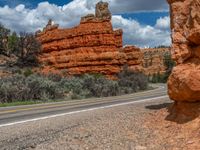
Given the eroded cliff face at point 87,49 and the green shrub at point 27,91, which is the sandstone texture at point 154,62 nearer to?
the eroded cliff face at point 87,49

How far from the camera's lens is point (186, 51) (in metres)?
8.84

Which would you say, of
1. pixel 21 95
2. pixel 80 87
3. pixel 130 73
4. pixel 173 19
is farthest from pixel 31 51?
pixel 173 19

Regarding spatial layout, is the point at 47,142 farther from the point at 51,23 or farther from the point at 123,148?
the point at 51,23

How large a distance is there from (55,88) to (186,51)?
22.5 m

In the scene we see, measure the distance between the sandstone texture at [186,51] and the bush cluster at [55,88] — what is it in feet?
59.9

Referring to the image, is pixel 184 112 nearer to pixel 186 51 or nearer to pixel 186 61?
pixel 186 61

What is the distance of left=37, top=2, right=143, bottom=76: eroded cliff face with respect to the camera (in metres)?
54.7

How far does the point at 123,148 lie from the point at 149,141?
63 centimetres

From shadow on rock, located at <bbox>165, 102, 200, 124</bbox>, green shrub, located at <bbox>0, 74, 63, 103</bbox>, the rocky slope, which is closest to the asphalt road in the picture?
green shrub, located at <bbox>0, 74, 63, 103</bbox>

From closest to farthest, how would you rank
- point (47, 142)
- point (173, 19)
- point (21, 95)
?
point (47, 142), point (173, 19), point (21, 95)

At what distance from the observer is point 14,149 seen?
8.38m

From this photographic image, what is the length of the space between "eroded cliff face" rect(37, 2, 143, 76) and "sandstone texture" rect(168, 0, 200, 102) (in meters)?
44.7

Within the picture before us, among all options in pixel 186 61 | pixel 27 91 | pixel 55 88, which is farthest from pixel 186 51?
pixel 55 88

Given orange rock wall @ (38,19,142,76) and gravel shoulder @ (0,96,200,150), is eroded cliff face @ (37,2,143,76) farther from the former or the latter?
gravel shoulder @ (0,96,200,150)
